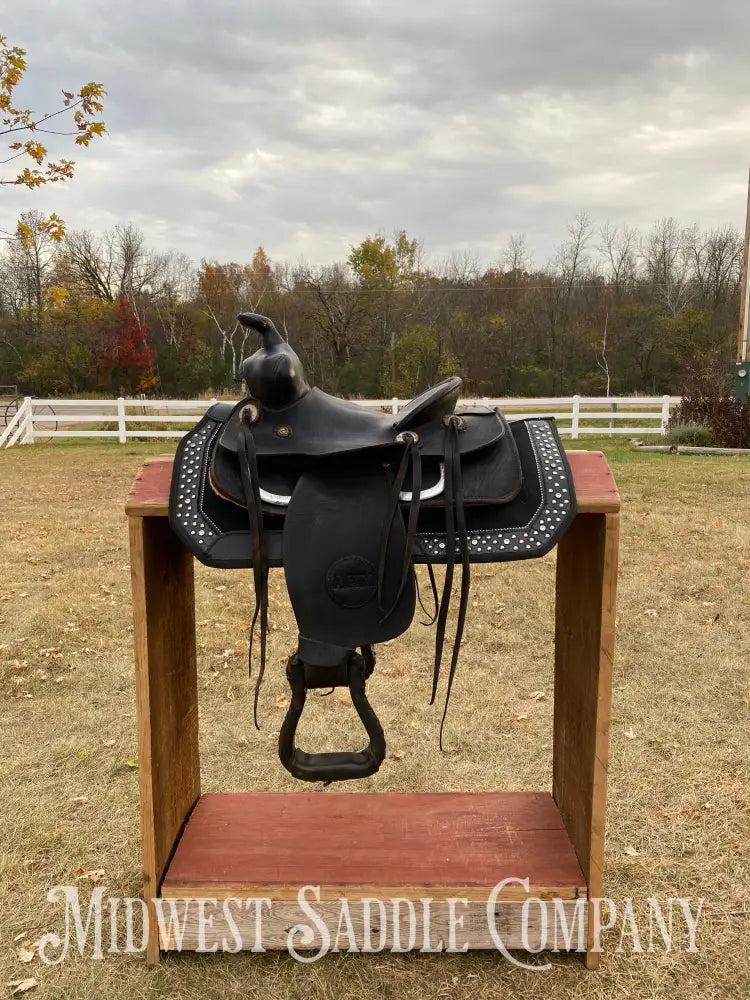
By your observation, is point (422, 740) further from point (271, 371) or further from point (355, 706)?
point (271, 371)

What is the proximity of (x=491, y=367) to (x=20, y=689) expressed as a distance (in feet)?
88.9

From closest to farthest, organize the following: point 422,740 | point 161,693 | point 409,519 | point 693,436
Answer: point 409,519 → point 161,693 → point 422,740 → point 693,436

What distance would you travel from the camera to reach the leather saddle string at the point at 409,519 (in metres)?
1.46

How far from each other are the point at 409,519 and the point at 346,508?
144mm

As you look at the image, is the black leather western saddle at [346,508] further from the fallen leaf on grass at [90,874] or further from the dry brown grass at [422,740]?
the fallen leaf on grass at [90,874]

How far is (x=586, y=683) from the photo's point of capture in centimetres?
181

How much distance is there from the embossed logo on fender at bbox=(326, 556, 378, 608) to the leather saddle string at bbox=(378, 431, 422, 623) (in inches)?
1.1

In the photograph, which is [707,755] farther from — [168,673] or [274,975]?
[168,673]

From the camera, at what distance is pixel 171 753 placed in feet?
6.20

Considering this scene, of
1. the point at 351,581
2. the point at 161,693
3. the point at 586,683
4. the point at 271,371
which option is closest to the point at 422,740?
the point at 586,683

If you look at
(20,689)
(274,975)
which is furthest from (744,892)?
(20,689)

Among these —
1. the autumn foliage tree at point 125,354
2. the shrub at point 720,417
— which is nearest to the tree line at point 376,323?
the autumn foliage tree at point 125,354

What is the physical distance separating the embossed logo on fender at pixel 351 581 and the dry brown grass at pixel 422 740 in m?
0.94

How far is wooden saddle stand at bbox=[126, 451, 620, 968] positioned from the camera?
5.43ft
